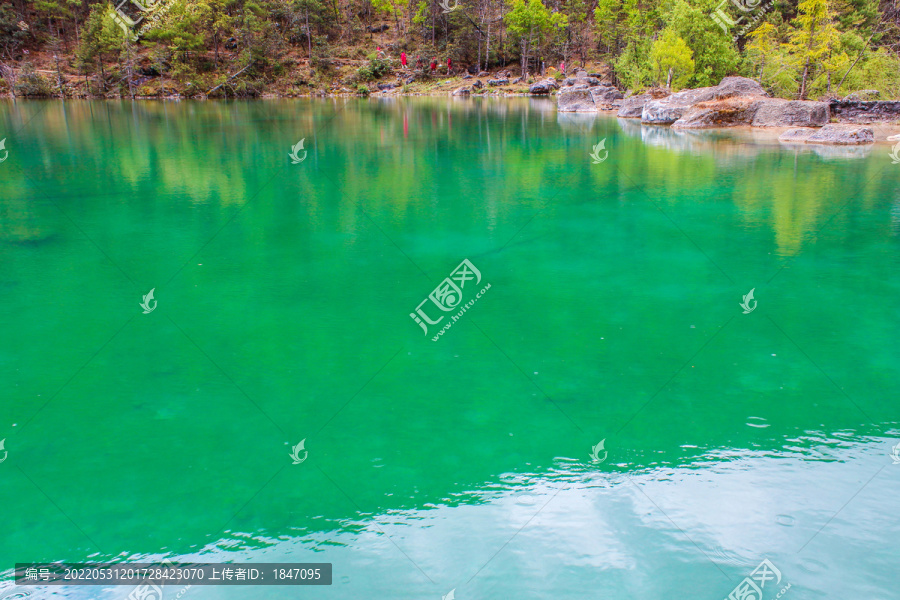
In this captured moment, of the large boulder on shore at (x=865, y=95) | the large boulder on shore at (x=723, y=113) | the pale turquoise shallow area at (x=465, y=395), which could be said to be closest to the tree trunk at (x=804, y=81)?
the large boulder on shore at (x=865, y=95)

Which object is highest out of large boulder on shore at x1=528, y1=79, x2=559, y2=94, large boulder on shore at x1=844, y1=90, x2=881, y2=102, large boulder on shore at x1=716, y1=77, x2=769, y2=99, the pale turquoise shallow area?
large boulder on shore at x1=528, y1=79, x2=559, y2=94

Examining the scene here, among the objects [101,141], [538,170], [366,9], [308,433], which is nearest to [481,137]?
[538,170]

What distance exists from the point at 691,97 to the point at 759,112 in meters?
3.28

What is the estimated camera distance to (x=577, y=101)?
35.2 meters

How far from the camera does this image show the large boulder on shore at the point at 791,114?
21.9 meters

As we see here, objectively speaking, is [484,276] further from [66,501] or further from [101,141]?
[101,141]

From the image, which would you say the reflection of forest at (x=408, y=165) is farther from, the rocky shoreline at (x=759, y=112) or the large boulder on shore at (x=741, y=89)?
the large boulder on shore at (x=741, y=89)

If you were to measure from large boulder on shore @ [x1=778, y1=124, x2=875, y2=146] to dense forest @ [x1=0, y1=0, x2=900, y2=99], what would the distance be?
246 inches

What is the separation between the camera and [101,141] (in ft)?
68.5

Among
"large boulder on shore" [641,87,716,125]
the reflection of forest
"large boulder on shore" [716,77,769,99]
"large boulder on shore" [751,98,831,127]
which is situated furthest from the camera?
"large boulder on shore" [641,87,716,125]

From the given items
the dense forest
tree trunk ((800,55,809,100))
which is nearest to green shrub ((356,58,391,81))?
the dense forest

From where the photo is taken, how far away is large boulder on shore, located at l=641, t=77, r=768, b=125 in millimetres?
24453

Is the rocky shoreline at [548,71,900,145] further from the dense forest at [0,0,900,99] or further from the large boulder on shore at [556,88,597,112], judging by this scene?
the large boulder on shore at [556,88,597,112]

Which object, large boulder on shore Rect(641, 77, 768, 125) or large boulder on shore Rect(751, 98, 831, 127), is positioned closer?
large boulder on shore Rect(751, 98, 831, 127)
